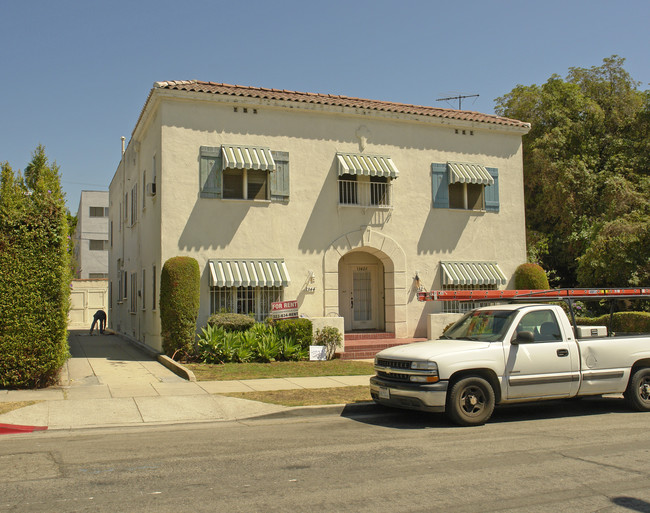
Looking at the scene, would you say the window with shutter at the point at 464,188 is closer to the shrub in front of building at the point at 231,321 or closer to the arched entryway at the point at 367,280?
the arched entryway at the point at 367,280

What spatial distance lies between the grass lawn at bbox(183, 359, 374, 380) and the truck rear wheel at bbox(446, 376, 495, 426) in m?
5.35

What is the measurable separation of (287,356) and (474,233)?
7.92 m

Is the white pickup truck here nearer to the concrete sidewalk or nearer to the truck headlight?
the truck headlight

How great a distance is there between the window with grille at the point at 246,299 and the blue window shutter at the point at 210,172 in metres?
2.69

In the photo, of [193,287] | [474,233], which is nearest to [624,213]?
[474,233]

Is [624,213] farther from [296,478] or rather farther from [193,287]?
[296,478]

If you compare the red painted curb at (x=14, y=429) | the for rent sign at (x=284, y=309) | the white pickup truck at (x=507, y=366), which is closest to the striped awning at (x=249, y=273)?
the for rent sign at (x=284, y=309)

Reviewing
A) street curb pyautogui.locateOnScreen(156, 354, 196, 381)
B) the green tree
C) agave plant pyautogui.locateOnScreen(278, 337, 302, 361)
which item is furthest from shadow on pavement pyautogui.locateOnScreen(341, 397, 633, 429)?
the green tree

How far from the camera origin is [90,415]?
940cm

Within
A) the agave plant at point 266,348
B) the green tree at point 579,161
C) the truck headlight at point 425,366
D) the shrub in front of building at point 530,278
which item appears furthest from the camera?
the green tree at point 579,161

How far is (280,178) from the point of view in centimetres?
1766

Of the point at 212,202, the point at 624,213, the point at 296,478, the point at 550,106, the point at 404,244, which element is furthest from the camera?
the point at 550,106

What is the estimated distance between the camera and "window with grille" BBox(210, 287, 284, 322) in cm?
1678

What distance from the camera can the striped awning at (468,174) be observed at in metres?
19.4
